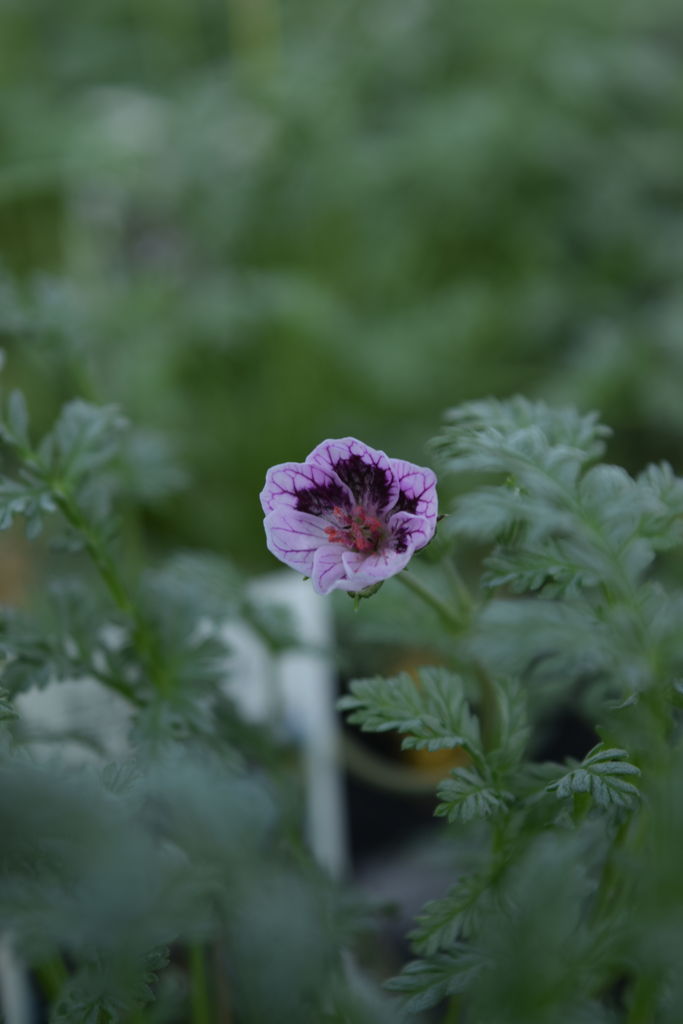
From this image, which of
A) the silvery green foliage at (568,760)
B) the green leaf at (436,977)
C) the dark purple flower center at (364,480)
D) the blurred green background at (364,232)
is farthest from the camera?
the blurred green background at (364,232)

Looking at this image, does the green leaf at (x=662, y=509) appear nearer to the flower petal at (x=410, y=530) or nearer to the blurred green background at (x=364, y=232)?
the flower petal at (x=410, y=530)

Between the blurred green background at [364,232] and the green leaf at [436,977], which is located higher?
the blurred green background at [364,232]

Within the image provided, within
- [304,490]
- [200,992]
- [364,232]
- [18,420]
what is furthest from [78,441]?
[364,232]

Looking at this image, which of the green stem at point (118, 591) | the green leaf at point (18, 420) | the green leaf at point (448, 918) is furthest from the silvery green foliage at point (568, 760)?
the green leaf at point (18, 420)

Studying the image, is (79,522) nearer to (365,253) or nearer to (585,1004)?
(585,1004)

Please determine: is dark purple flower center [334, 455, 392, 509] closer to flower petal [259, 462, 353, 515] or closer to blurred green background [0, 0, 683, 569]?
flower petal [259, 462, 353, 515]

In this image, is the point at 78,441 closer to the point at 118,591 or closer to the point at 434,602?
the point at 118,591

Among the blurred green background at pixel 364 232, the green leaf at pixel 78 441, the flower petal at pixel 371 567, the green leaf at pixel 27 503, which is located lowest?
the flower petal at pixel 371 567
